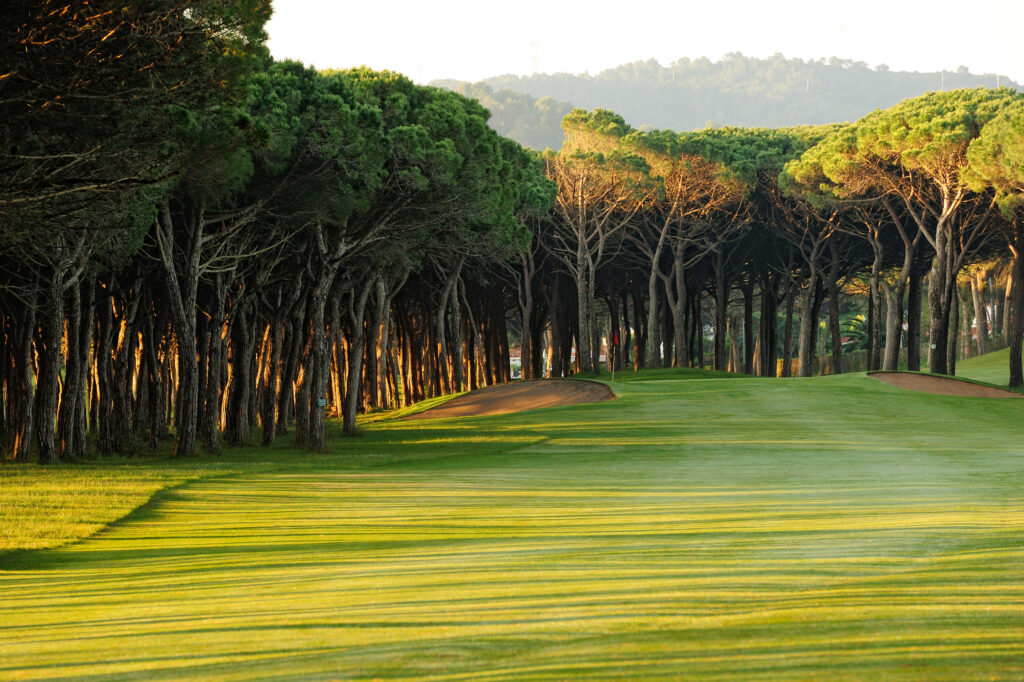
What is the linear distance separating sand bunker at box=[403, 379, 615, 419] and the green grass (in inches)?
745

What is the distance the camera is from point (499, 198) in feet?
92.3

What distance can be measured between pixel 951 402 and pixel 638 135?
19.1 m

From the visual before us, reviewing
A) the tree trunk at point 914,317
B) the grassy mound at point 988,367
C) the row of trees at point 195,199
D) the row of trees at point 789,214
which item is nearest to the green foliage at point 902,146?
the row of trees at point 789,214

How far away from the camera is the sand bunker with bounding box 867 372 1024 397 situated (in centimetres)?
3812

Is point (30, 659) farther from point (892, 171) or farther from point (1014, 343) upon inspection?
point (1014, 343)

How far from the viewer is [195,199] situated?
21.8 meters

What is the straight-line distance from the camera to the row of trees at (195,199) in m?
12.7

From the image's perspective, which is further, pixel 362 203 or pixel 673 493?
pixel 362 203

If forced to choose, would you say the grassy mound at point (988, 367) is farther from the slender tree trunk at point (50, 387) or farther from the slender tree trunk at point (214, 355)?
the slender tree trunk at point (50, 387)

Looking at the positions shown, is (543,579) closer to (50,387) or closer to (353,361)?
(50,387)

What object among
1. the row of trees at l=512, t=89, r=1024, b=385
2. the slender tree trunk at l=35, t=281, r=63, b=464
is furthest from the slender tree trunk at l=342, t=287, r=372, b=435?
the row of trees at l=512, t=89, r=1024, b=385

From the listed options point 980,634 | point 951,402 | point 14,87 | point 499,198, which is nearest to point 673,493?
point 980,634

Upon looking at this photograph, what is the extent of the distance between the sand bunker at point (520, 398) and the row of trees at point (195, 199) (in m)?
5.16

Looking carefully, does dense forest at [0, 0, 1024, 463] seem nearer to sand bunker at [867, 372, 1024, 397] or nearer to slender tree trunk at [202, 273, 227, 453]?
slender tree trunk at [202, 273, 227, 453]
